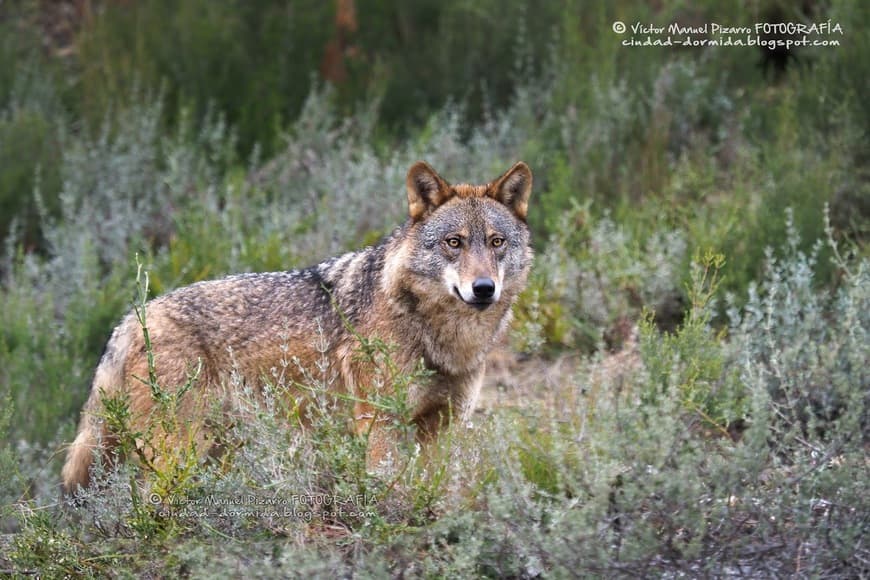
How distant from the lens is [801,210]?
24.8 feet

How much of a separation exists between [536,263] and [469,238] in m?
2.59

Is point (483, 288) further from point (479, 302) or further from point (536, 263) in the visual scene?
point (536, 263)

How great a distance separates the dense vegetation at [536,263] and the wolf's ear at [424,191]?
0.77 meters

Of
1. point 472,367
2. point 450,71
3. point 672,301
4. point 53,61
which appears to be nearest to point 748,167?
point 672,301

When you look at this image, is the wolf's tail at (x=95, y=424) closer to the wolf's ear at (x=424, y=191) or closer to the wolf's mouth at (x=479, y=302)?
the wolf's ear at (x=424, y=191)

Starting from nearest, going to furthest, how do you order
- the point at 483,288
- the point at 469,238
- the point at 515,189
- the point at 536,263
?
the point at 483,288
the point at 469,238
the point at 515,189
the point at 536,263

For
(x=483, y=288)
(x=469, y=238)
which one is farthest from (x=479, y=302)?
(x=469, y=238)

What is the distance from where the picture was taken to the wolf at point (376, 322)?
210 inches

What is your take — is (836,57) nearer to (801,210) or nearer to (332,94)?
(801,210)

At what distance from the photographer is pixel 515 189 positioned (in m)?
5.73

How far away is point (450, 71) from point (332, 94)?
4.02 ft

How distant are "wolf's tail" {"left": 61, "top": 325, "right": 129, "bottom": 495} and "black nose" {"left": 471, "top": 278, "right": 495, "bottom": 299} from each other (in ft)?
5.59

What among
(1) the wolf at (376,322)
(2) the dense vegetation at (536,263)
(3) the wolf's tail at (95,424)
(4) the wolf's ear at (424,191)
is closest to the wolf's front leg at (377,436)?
(1) the wolf at (376,322)

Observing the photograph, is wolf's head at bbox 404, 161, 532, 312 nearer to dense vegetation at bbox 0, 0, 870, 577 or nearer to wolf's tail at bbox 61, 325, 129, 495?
dense vegetation at bbox 0, 0, 870, 577
